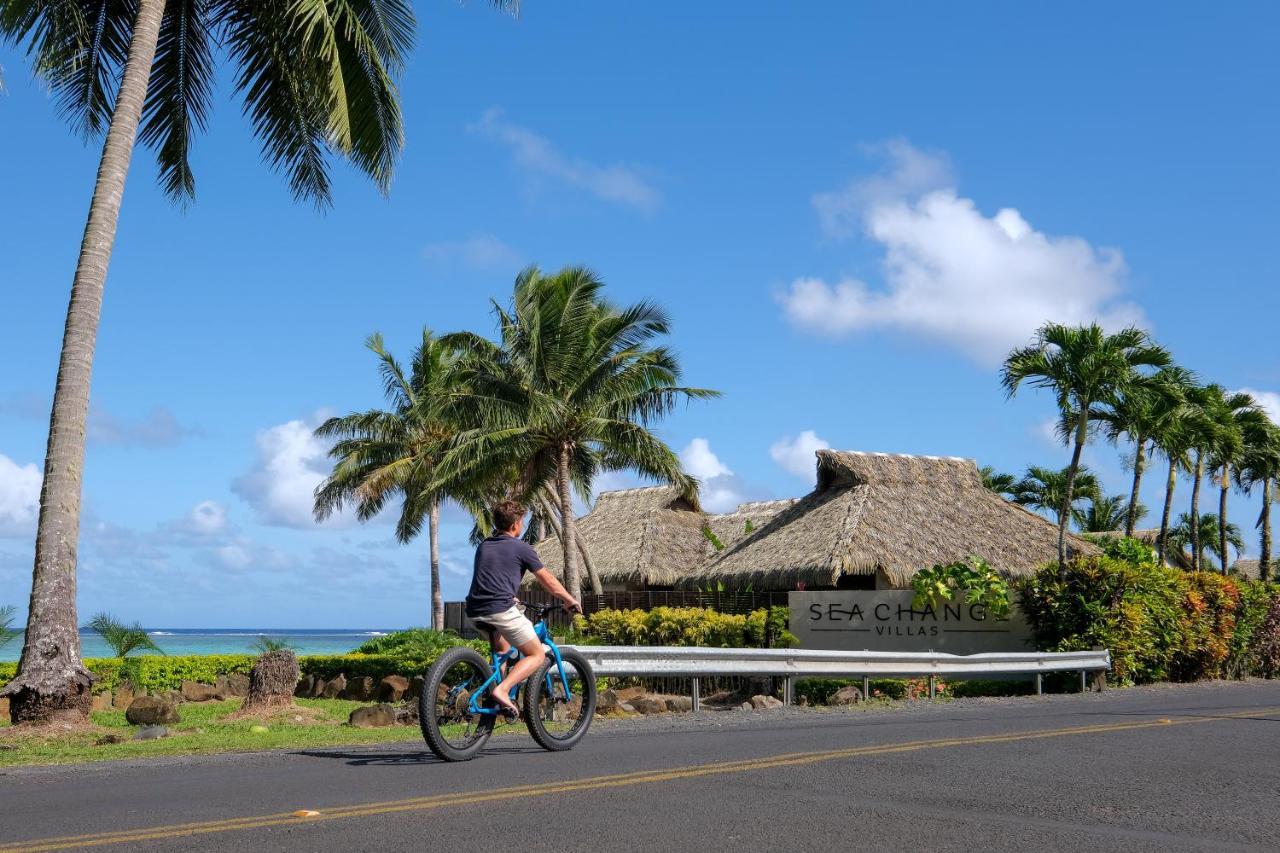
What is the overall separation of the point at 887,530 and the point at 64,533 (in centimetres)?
2118

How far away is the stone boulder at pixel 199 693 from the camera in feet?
74.3

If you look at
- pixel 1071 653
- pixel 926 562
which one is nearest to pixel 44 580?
pixel 1071 653

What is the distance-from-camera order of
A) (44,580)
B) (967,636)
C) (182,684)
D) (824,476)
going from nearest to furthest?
(44,580)
(967,636)
(182,684)
(824,476)

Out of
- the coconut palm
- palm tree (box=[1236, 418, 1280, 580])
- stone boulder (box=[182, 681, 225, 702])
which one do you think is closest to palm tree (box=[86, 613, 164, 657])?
stone boulder (box=[182, 681, 225, 702])

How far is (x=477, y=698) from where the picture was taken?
26.7 ft

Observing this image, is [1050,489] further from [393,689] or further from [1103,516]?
[393,689]

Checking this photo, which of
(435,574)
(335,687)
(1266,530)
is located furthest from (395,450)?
(1266,530)

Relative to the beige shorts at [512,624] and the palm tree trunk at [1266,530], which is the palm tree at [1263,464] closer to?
the palm tree trunk at [1266,530]

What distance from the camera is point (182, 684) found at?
23516mm

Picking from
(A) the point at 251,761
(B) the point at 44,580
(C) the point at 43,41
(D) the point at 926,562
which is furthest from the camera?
(D) the point at 926,562

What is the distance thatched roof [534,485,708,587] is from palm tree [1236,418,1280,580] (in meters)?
20.0

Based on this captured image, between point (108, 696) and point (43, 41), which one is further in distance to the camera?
point (108, 696)

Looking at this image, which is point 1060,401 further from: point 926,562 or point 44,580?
point 44,580

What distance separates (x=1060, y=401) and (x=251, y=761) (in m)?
20.0
